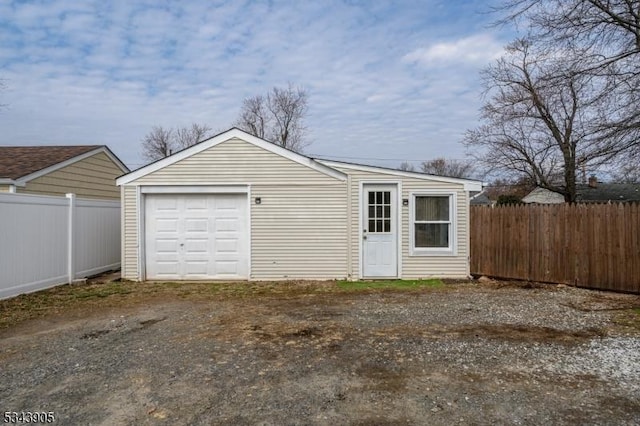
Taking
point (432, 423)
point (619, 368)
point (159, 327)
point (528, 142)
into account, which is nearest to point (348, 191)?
point (159, 327)

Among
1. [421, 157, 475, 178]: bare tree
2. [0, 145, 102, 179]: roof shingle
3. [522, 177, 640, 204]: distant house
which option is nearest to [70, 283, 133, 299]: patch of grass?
[0, 145, 102, 179]: roof shingle

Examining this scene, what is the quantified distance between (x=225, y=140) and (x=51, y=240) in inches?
162

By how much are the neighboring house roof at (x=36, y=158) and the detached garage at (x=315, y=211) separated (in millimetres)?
2984

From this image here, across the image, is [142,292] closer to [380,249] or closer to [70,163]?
[380,249]

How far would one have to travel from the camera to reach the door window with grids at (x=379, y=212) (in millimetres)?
10180

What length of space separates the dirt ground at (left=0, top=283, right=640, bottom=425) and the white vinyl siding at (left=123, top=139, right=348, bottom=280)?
2672mm

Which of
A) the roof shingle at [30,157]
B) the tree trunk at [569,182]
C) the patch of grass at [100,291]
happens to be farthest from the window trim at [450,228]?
the tree trunk at [569,182]

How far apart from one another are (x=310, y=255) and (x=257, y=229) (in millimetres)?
1355

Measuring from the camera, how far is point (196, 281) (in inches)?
399

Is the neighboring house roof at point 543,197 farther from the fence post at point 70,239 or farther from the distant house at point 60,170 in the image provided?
the fence post at point 70,239

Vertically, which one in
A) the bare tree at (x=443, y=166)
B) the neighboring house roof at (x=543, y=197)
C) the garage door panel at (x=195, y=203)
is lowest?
the garage door panel at (x=195, y=203)

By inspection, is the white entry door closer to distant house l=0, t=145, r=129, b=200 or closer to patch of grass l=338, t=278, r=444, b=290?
patch of grass l=338, t=278, r=444, b=290

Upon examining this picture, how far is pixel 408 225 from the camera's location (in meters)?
10.1

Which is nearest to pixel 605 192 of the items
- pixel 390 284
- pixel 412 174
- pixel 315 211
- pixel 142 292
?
pixel 412 174
